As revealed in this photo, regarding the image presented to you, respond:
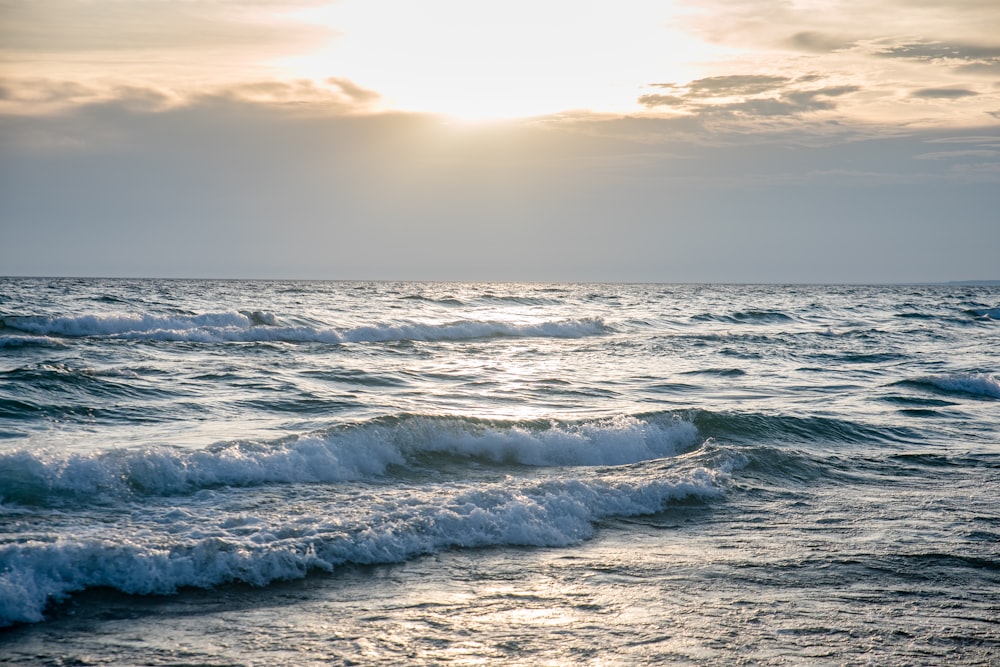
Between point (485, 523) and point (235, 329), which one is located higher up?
point (235, 329)

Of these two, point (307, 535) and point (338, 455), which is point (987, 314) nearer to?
point (338, 455)

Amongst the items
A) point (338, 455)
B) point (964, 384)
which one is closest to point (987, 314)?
point (964, 384)

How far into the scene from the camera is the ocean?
19.1 feet

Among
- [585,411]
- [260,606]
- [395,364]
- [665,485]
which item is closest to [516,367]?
[395,364]

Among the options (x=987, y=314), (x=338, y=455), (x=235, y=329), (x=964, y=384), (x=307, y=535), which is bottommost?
(x=964, y=384)

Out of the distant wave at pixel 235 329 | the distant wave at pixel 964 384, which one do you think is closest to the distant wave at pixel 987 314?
the distant wave at pixel 235 329

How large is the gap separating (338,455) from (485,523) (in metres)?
3.31

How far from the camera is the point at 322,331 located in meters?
32.0

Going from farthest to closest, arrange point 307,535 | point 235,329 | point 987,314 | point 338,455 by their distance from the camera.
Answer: point 987,314 → point 235,329 → point 338,455 → point 307,535

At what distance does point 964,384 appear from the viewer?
20.2m

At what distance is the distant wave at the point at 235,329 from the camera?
95.5ft

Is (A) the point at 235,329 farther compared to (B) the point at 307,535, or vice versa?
(A) the point at 235,329

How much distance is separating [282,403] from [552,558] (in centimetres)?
914

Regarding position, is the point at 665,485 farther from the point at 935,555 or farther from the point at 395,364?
the point at 395,364
